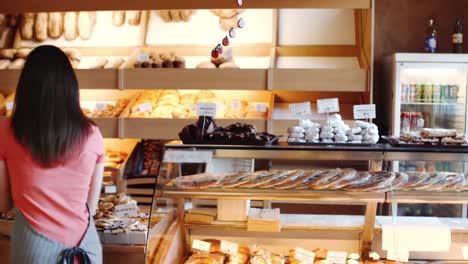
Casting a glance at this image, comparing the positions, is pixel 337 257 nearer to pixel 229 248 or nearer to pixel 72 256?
pixel 229 248

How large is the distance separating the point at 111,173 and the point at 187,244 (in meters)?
2.10

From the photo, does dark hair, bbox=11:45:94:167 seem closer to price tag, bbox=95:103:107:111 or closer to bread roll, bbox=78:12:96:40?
price tag, bbox=95:103:107:111

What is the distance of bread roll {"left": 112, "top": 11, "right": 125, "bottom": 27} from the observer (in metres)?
4.93

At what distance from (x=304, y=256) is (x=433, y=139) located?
2.64 feet

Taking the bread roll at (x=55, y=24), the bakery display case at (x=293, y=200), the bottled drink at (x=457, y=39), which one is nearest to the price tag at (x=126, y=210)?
the bakery display case at (x=293, y=200)

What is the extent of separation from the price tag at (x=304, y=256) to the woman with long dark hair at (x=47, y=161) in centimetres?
96

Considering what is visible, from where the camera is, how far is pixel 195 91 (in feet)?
15.8

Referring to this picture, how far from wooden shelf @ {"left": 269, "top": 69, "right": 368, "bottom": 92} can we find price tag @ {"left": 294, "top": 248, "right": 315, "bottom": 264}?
2088mm

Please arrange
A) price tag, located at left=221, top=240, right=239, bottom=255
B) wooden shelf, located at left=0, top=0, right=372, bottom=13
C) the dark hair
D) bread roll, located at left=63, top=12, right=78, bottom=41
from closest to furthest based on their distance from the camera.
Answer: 1. the dark hair
2. price tag, located at left=221, top=240, right=239, bottom=255
3. wooden shelf, located at left=0, top=0, right=372, bottom=13
4. bread roll, located at left=63, top=12, right=78, bottom=41

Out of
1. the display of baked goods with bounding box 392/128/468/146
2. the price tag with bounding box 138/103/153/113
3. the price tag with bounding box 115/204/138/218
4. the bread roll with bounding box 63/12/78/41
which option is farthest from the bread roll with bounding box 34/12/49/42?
the display of baked goods with bounding box 392/128/468/146

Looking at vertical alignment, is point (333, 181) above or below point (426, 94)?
below

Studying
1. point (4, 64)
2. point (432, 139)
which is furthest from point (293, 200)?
point (4, 64)

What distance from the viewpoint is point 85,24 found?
4980mm

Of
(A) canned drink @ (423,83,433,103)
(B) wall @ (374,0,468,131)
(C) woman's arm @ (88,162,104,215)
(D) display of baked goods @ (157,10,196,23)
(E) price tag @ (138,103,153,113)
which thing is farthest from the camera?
(B) wall @ (374,0,468,131)
